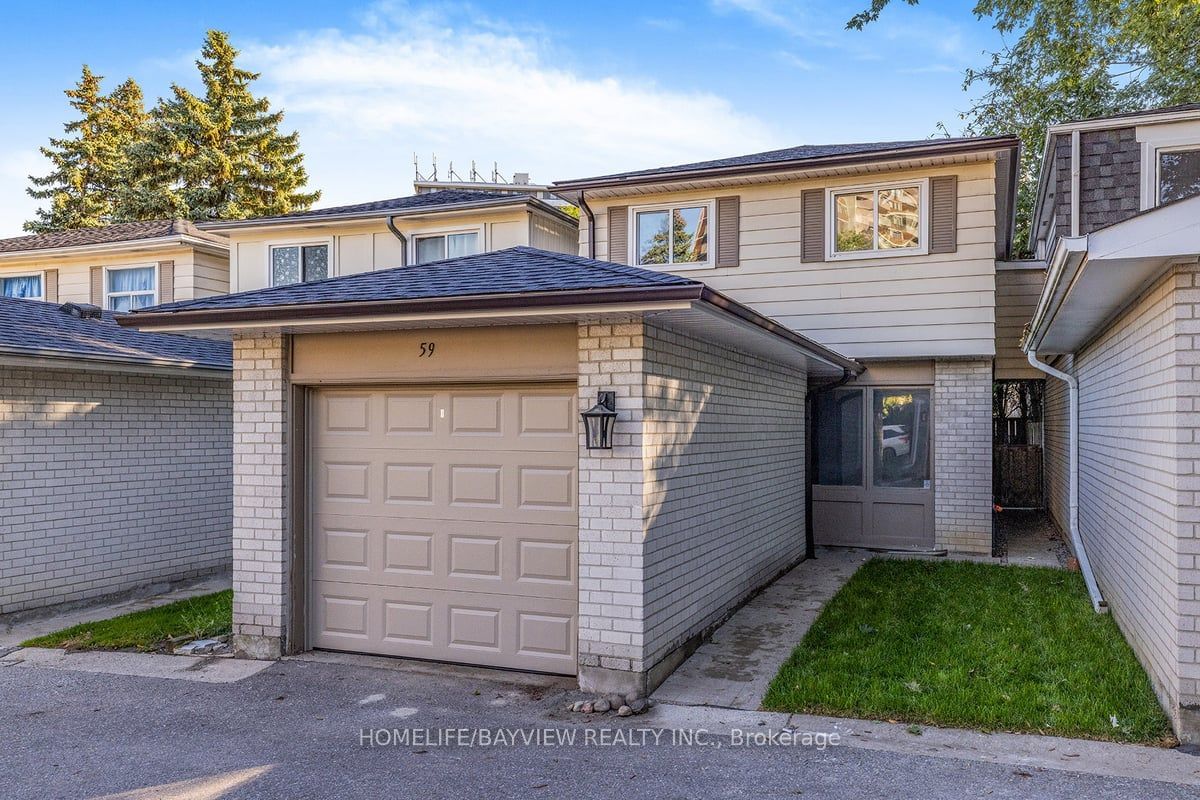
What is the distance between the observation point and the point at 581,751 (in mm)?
4699

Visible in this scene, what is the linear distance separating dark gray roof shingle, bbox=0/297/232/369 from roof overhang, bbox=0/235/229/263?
4.85 meters

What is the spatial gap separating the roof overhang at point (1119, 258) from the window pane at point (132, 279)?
50.4 ft

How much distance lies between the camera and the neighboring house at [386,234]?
13.8m

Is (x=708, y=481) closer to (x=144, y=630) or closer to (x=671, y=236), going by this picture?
(x=144, y=630)

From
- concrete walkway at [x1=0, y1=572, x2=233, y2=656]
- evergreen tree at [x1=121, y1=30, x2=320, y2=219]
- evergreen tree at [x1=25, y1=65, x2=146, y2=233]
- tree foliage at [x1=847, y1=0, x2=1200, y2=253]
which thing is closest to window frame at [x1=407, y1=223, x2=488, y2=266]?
concrete walkway at [x1=0, y1=572, x2=233, y2=656]

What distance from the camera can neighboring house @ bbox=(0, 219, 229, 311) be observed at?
51.5 feet

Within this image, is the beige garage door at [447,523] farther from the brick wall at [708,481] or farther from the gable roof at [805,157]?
the gable roof at [805,157]

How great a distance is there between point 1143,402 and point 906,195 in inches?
241

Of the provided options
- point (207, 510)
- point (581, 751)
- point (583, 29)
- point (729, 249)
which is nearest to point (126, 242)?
point (207, 510)

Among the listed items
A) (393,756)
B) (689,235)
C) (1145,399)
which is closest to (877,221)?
(689,235)

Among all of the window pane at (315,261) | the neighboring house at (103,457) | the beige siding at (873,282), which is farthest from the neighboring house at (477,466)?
the window pane at (315,261)

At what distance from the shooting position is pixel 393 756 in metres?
4.65

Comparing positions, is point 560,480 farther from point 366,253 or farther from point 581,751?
point 366,253

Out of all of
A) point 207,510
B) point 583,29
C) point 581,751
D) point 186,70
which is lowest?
point 581,751
